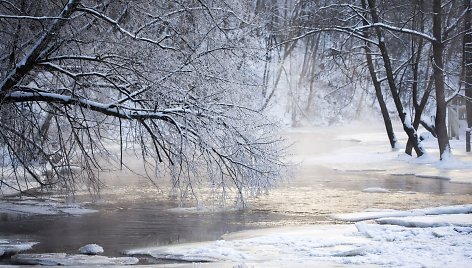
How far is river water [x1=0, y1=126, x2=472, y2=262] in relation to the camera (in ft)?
46.3

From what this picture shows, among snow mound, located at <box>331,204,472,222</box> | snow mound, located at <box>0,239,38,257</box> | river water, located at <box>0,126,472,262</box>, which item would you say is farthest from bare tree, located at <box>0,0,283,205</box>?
snow mound, located at <box>331,204,472,222</box>

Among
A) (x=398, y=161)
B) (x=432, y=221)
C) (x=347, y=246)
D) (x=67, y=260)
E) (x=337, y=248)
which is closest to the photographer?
(x=67, y=260)

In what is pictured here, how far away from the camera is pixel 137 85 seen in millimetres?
11742

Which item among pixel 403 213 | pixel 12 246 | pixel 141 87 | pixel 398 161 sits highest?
pixel 141 87

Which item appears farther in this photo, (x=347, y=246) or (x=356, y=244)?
(x=356, y=244)

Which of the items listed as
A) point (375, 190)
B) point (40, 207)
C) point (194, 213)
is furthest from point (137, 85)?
point (375, 190)

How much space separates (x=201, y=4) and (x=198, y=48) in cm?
71

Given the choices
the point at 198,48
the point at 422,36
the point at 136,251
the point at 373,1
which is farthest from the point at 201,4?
the point at 373,1

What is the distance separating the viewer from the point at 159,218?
16469 millimetres

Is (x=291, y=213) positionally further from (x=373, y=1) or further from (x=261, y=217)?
(x=373, y=1)

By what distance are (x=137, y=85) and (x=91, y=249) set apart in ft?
9.33

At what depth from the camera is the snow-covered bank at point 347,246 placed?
1095 centimetres

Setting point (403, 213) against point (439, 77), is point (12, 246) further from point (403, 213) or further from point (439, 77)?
point (439, 77)

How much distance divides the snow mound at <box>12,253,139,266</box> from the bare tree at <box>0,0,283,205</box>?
108 centimetres
